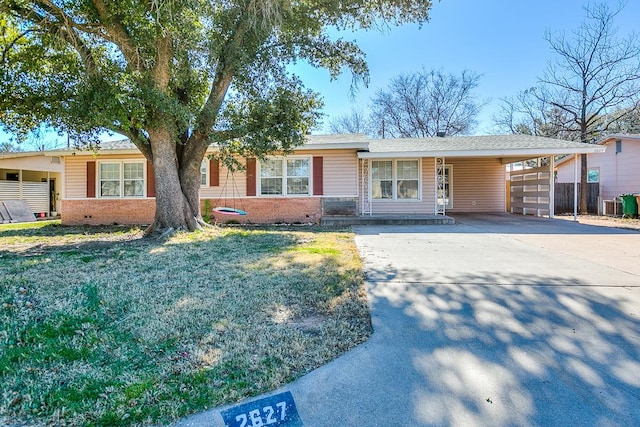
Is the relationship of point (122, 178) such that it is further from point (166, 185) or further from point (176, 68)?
point (176, 68)

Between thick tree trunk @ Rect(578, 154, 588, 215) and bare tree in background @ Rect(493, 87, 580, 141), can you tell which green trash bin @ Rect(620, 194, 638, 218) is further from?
bare tree in background @ Rect(493, 87, 580, 141)

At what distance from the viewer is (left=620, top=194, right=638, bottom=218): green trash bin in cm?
1396

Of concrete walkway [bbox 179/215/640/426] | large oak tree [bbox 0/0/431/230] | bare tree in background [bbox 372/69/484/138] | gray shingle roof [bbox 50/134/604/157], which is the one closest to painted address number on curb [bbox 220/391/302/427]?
concrete walkway [bbox 179/215/640/426]

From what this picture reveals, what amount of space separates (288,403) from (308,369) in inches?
14.0

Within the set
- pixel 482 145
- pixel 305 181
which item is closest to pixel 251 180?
pixel 305 181

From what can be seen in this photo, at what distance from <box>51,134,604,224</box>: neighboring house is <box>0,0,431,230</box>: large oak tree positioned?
2871 mm

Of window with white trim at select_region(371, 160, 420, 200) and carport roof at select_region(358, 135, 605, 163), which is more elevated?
carport roof at select_region(358, 135, 605, 163)

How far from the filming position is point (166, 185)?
890 centimetres

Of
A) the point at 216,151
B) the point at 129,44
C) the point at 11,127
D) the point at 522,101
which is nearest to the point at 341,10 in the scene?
the point at 129,44

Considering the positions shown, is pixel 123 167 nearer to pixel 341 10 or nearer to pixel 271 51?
pixel 271 51

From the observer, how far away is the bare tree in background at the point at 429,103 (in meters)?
28.9

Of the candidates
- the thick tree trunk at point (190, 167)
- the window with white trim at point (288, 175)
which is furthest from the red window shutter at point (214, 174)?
the thick tree trunk at point (190, 167)

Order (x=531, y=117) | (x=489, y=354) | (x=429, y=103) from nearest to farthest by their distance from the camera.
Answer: (x=489, y=354) < (x=531, y=117) < (x=429, y=103)

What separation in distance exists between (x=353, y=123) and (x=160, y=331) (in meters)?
32.2
